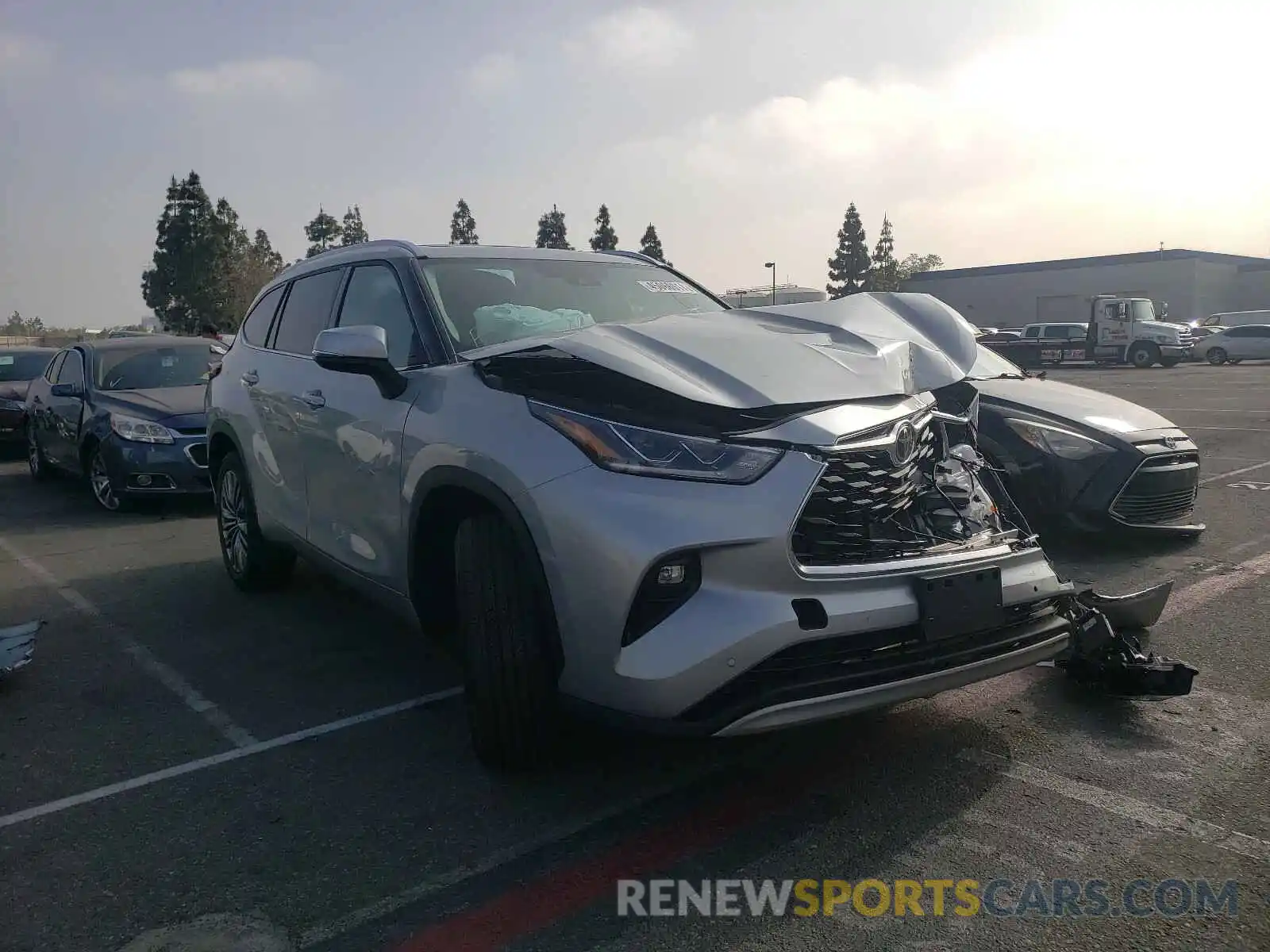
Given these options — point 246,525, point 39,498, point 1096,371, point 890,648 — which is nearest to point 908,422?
point 890,648

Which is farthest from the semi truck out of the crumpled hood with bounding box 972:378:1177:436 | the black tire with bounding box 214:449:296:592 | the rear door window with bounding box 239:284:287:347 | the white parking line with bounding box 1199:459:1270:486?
the black tire with bounding box 214:449:296:592

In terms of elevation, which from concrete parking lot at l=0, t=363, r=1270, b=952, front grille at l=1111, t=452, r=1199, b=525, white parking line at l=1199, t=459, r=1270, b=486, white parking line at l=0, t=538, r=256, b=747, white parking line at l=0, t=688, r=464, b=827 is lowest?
white parking line at l=1199, t=459, r=1270, b=486

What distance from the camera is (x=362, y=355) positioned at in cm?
360

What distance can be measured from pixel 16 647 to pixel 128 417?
495 centimetres

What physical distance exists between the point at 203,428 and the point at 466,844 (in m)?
7.00

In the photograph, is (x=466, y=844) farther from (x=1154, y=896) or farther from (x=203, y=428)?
(x=203, y=428)

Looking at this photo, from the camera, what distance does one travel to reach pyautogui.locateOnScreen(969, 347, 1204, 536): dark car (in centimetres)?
618

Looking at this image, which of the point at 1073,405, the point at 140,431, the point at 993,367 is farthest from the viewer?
the point at 140,431

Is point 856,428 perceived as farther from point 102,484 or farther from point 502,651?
point 102,484

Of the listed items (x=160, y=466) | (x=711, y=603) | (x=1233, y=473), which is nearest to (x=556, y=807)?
(x=711, y=603)

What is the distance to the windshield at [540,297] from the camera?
13.0ft

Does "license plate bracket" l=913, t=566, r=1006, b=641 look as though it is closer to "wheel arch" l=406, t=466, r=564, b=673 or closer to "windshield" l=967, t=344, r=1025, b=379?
"wheel arch" l=406, t=466, r=564, b=673

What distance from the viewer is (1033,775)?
128 inches

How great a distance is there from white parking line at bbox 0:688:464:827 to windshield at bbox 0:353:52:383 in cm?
1313
